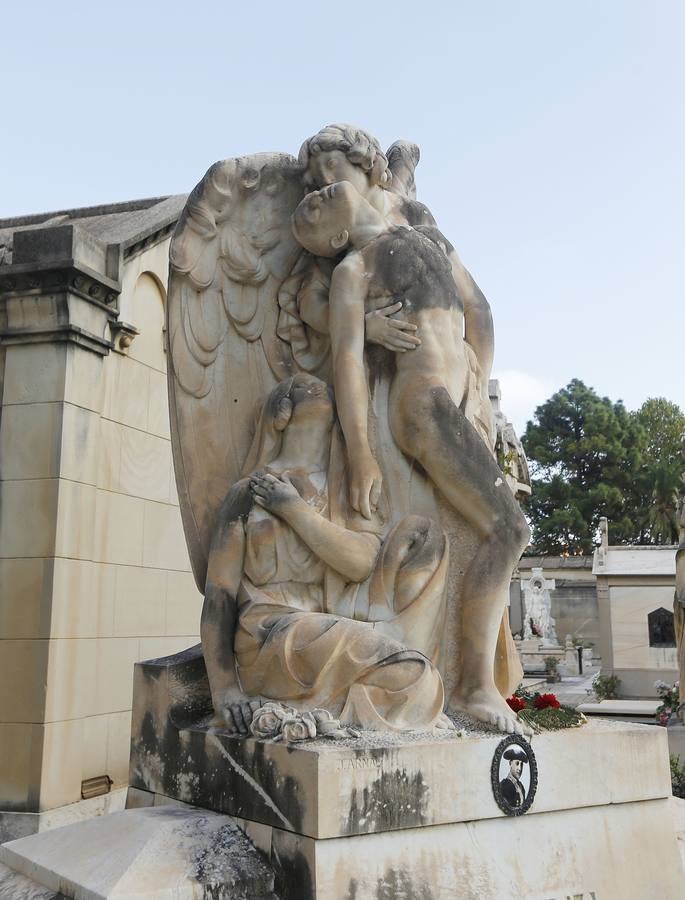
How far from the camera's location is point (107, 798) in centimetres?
606

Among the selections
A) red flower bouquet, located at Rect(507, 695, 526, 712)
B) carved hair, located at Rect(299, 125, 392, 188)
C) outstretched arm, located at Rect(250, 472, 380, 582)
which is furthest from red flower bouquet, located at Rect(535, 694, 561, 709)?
carved hair, located at Rect(299, 125, 392, 188)

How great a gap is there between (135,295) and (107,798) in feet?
12.7

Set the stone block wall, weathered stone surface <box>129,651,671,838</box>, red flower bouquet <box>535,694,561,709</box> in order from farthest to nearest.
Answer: the stone block wall, red flower bouquet <box>535,694,561,709</box>, weathered stone surface <box>129,651,671,838</box>

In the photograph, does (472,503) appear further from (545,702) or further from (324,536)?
(545,702)

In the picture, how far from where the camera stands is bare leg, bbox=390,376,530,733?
360 centimetres

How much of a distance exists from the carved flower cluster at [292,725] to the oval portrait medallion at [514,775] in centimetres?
57

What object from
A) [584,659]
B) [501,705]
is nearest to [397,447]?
[501,705]

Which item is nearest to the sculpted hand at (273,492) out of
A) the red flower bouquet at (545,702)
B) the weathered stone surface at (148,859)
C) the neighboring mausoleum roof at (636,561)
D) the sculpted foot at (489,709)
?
the sculpted foot at (489,709)

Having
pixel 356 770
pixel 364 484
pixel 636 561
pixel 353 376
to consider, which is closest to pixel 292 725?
pixel 356 770

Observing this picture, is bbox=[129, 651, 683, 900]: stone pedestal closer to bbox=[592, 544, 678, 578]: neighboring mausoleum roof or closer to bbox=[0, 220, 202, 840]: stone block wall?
bbox=[0, 220, 202, 840]: stone block wall

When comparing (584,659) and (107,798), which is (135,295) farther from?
(584,659)

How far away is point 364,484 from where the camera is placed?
3658 mm

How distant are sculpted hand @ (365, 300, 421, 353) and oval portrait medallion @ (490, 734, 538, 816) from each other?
5.58 feet

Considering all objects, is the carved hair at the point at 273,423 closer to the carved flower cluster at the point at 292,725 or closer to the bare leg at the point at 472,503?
the bare leg at the point at 472,503
